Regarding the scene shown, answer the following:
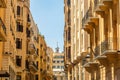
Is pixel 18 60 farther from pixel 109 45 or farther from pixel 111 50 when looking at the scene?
pixel 111 50

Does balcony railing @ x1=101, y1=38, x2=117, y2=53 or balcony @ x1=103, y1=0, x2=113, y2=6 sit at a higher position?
balcony @ x1=103, y1=0, x2=113, y2=6

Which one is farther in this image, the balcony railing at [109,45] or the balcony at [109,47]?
the balcony railing at [109,45]

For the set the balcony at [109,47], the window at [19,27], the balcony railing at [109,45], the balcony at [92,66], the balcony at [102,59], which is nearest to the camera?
the balcony at [109,47]

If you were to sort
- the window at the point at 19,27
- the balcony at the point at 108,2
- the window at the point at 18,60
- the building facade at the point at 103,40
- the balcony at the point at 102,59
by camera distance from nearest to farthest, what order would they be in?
the building facade at the point at 103,40 < the balcony at the point at 108,2 < the balcony at the point at 102,59 < the window at the point at 18,60 < the window at the point at 19,27

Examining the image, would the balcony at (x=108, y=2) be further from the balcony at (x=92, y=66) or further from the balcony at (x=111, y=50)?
the balcony at (x=92, y=66)

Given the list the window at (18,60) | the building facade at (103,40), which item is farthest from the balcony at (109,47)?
the window at (18,60)

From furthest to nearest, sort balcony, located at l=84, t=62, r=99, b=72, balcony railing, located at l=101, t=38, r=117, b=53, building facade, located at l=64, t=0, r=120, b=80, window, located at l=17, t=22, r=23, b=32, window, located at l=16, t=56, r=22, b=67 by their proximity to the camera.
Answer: window, located at l=17, t=22, r=23, b=32 < window, located at l=16, t=56, r=22, b=67 < balcony, located at l=84, t=62, r=99, b=72 < building facade, located at l=64, t=0, r=120, b=80 < balcony railing, located at l=101, t=38, r=117, b=53

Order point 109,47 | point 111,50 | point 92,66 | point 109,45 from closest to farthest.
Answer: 1. point 111,50
2. point 109,47
3. point 109,45
4. point 92,66

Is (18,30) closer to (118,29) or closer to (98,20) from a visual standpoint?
(98,20)

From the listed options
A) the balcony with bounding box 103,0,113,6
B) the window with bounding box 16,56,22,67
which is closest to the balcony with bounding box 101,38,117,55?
the balcony with bounding box 103,0,113,6

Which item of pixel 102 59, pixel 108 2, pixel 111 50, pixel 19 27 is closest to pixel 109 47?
pixel 111 50

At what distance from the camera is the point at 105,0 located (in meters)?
31.5

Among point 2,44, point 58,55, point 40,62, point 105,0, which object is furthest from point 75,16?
point 58,55

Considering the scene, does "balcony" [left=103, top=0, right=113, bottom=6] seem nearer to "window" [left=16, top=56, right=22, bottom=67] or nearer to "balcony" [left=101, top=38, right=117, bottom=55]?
"balcony" [left=101, top=38, right=117, bottom=55]
